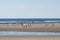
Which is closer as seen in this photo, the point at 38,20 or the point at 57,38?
the point at 57,38

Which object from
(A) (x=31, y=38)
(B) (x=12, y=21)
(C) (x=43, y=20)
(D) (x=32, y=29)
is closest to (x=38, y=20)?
(C) (x=43, y=20)

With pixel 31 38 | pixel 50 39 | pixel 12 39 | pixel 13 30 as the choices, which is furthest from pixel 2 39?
pixel 13 30

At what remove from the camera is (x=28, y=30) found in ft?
26.0

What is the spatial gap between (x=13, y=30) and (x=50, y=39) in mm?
2677

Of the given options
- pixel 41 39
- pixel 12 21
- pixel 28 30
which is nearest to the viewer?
pixel 41 39

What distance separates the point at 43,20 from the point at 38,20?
0.40 m

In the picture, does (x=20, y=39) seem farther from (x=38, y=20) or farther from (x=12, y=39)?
(x=38, y=20)

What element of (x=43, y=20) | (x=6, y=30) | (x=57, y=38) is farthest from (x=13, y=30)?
(x=43, y=20)

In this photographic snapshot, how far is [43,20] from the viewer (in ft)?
38.0

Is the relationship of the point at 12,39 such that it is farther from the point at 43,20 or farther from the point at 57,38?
the point at 43,20

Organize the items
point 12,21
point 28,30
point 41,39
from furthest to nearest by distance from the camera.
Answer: point 12,21 < point 28,30 < point 41,39

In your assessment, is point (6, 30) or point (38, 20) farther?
point (38, 20)

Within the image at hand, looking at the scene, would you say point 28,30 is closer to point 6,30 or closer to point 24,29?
point 24,29

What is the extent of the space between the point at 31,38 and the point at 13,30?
2217 mm
